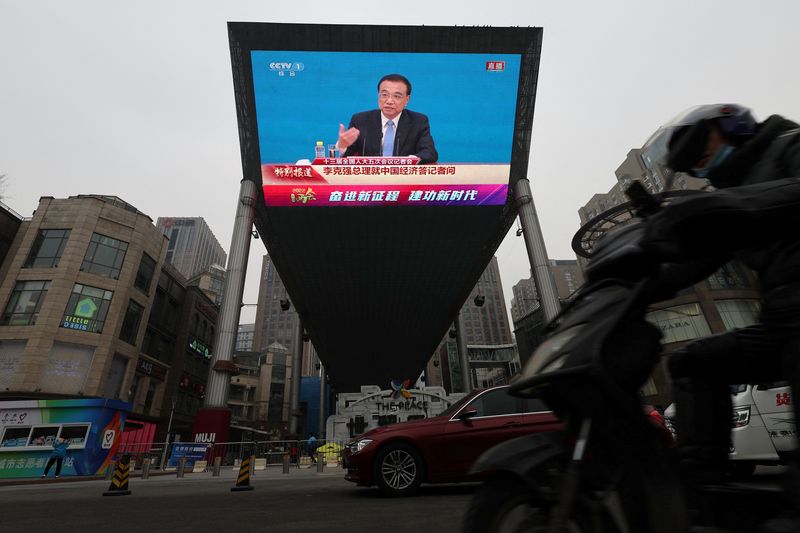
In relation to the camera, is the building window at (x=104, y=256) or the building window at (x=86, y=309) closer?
the building window at (x=86, y=309)

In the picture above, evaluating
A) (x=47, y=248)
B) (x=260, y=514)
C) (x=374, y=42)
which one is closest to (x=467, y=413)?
(x=260, y=514)

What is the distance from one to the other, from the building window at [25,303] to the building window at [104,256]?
256cm

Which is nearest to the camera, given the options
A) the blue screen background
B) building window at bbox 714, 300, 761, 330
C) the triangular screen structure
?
the triangular screen structure

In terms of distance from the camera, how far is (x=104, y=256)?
28547 mm

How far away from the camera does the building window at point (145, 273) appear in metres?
30.8

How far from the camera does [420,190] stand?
23.8 metres

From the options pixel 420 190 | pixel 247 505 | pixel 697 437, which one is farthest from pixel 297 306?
pixel 697 437

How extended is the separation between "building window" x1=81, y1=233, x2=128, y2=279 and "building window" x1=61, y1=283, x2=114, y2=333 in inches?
53.3

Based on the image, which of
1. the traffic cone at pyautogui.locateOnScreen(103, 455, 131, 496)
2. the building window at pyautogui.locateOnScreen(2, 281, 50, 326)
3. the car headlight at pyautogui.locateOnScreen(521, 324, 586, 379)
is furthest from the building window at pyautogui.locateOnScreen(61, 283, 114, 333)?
the car headlight at pyautogui.locateOnScreen(521, 324, 586, 379)

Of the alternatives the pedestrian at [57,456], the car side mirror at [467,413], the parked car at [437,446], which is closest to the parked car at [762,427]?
the parked car at [437,446]

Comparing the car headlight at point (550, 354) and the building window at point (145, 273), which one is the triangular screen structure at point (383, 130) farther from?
the car headlight at point (550, 354)

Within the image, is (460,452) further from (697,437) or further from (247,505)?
(697,437)

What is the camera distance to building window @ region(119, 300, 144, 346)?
29062mm

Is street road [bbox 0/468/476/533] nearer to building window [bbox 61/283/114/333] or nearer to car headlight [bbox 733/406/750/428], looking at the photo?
car headlight [bbox 733/406/750/428]
